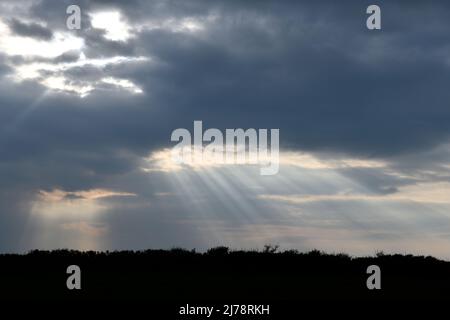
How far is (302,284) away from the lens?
91.8 feet

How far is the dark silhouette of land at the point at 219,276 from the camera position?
77.1ft

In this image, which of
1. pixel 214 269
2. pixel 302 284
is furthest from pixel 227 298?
pixel 214 269

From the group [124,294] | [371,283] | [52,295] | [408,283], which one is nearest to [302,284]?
[371,283]

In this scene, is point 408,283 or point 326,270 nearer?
point 408,283

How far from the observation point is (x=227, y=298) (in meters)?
22.7

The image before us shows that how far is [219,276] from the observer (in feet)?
102

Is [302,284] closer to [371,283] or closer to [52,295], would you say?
[371,283]

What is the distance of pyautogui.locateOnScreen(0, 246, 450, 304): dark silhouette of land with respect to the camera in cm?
2350

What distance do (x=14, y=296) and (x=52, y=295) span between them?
4.35 feet
